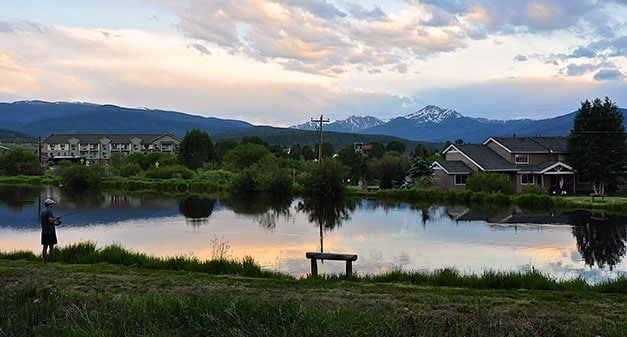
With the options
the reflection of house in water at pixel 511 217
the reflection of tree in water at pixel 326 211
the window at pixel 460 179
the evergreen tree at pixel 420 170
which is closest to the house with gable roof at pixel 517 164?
the window at pixel 460 179

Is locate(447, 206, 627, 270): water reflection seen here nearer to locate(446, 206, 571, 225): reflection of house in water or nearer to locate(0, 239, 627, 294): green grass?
locate(446, 206, 571, 225): reflection of house in water

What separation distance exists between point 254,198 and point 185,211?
40.7 feet

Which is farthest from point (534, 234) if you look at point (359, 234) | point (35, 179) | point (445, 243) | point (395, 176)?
point (35, 179)

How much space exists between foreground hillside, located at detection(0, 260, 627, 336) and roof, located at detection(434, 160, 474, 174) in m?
38.4

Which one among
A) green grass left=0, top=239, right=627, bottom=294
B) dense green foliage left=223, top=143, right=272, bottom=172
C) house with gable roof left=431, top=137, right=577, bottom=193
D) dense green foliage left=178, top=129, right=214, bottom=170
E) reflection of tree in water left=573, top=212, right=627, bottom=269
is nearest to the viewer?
green grass left=0, top=239, right=627, bottom=294

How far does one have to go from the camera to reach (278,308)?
6469mm

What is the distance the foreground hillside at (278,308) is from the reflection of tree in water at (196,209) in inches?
644

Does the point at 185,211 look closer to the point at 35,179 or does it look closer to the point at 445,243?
the point at 445,243

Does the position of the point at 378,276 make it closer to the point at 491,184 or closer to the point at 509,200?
the point at 509,200

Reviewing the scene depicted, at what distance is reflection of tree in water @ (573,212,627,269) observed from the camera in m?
17.0

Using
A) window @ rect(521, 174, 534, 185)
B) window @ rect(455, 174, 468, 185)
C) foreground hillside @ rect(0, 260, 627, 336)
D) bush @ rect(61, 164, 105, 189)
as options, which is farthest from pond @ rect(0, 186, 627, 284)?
bush @ rect(61, 164, 105, 189)

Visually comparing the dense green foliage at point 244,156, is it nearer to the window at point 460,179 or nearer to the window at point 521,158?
the window at point 460,179

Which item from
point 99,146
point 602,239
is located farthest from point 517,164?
point 99,146

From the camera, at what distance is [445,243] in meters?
19.9
